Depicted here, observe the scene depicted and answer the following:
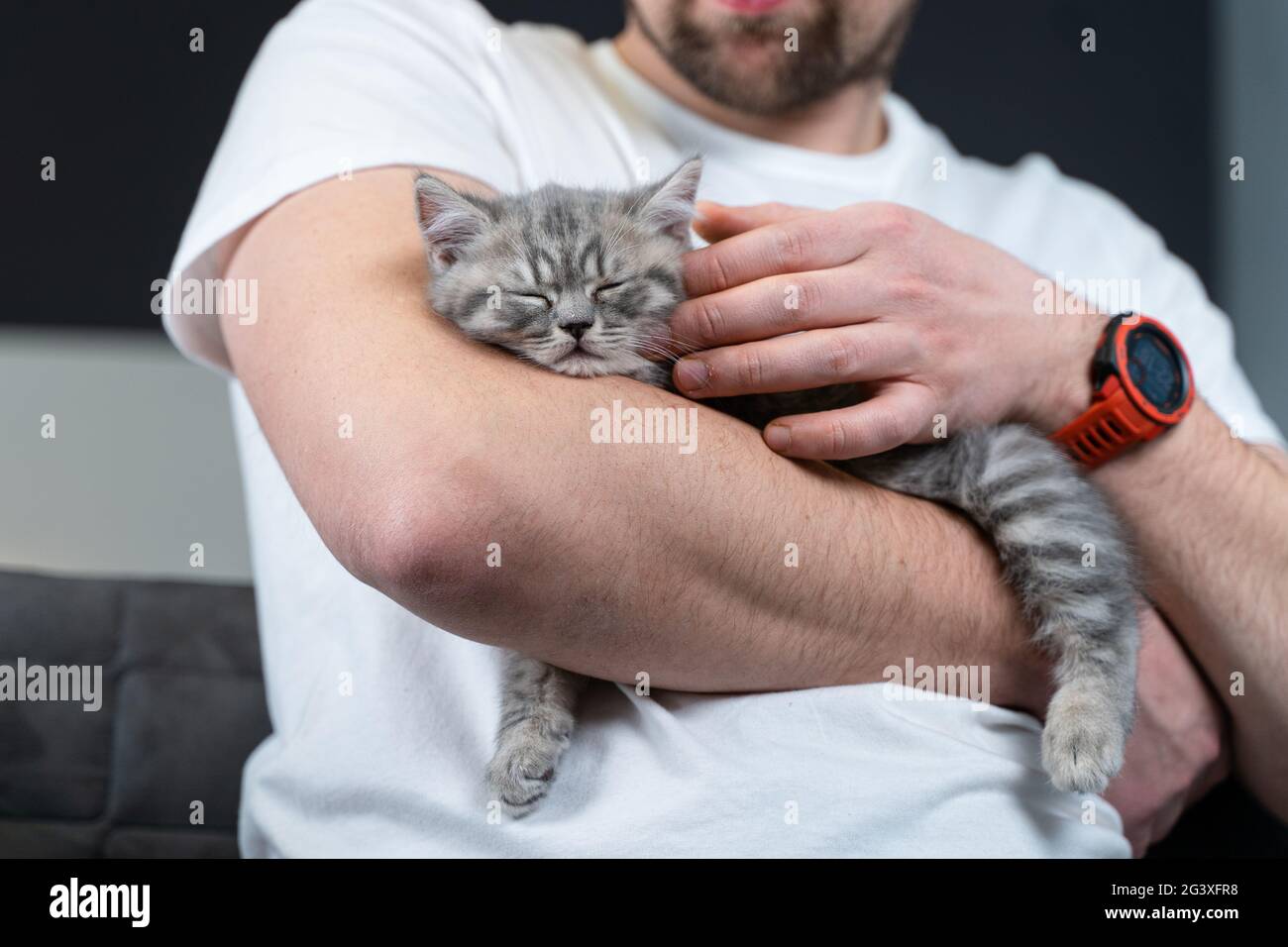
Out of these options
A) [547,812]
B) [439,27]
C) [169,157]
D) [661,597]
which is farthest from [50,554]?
[661,597]

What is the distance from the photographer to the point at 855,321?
1.07 metres

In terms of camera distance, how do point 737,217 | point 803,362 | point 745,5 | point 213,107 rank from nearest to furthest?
point 803,362, point 737,217, point 745,5, point 213,107

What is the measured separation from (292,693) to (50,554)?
1348mm

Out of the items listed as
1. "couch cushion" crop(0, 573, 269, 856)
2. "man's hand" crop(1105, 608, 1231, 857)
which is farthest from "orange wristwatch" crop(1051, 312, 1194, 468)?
"couch cushion" crop(0, 573, 269, 856)

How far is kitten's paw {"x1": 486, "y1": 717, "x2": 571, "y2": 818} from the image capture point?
107 centimetres

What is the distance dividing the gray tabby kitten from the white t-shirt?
0.19 feet

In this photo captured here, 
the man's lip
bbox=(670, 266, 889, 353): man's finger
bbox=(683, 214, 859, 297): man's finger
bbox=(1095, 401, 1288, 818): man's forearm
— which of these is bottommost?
bbox=(1095, 401, 1288, 818): man's forearm

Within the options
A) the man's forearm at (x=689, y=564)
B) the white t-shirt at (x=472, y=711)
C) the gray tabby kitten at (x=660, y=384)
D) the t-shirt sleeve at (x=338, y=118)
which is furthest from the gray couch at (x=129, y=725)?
the man's forearm at (x=689, y=564)

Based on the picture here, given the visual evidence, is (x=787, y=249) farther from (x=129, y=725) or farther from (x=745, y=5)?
(x=129, y=725)

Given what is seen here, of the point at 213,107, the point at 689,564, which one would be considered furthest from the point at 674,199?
the point at 213,107

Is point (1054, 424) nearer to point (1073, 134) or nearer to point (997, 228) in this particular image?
point (997, 228)

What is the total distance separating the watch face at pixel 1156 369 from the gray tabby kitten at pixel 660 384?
13 cm

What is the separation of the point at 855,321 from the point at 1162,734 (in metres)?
0.66

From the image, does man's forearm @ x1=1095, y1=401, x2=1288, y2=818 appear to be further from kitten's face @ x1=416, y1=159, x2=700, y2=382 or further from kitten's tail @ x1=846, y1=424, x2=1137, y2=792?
kitten's face @ x1=416, y1=159, x2=700, y2=382
